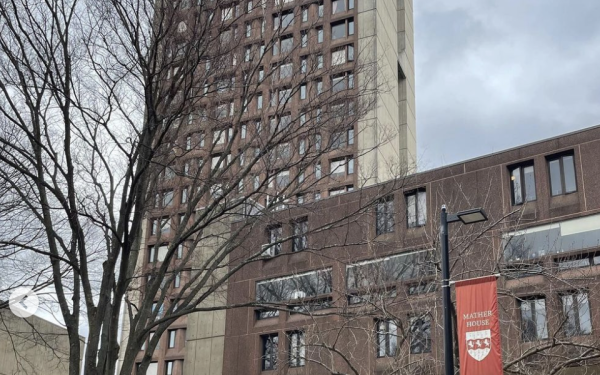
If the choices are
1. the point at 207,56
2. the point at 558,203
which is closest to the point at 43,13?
the point at 207,56

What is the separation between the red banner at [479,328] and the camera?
12602mm

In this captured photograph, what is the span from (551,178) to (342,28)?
108 feet

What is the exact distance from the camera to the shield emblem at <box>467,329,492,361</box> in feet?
41.3

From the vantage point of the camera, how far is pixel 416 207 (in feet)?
117

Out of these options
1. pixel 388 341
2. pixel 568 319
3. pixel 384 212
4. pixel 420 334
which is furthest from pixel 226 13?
pixel 388 341

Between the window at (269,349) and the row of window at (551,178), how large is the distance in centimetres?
1377

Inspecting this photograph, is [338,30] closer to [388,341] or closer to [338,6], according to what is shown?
[338,6]

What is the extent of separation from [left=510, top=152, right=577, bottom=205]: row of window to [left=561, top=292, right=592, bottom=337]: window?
6.06 meters

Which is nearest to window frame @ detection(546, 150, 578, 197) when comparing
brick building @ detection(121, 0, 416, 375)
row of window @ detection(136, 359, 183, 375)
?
brick building @ detection(121, 0, 416, 375)

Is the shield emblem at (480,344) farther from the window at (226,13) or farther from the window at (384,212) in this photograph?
the window at (226,13)

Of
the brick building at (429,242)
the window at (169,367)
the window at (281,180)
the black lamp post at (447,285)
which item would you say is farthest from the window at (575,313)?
the window at (169,367)

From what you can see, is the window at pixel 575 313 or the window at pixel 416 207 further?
the window at pixel 416 207

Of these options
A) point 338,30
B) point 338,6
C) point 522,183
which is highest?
point 338,6

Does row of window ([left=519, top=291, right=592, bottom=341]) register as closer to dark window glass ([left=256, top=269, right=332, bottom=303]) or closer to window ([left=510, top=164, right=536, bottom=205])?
window ([left=510, top=164, right=536, bottom=205])
